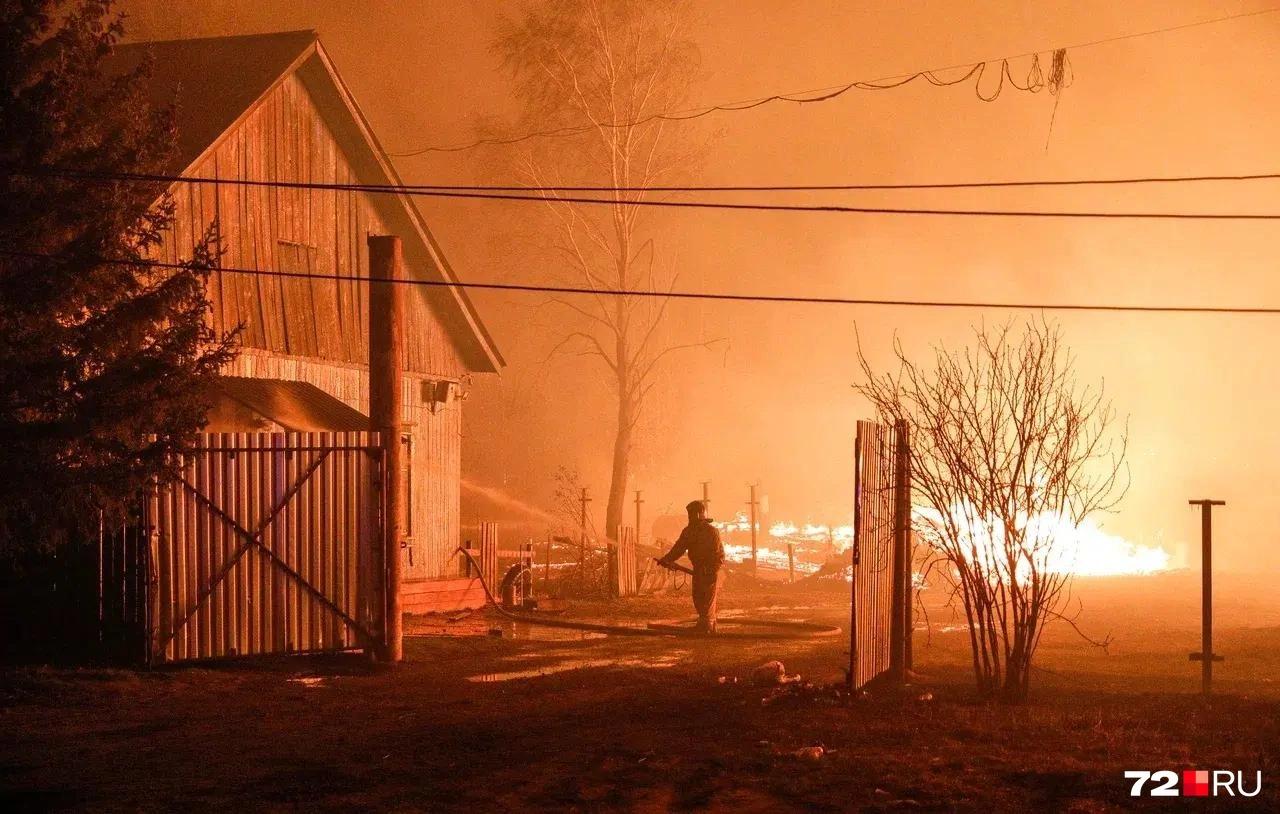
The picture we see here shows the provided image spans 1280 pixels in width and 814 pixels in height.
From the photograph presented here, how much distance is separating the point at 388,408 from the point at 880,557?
20.7 feet

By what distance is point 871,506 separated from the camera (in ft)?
39.1

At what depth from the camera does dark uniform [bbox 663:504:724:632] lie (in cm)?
1891

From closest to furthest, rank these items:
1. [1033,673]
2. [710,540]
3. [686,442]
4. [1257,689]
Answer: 1. [1257,689]
2. [1033,673]
3. [710,540]
4. [686,442]

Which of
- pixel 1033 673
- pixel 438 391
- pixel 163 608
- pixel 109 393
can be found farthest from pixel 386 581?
pixel 438 391

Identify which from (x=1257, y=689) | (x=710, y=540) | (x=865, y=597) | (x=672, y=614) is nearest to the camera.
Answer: (x=865, y=597)

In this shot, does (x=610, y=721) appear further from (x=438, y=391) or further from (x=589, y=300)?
(x=589, y=300)

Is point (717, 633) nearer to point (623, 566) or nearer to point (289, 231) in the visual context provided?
point (623, 566)

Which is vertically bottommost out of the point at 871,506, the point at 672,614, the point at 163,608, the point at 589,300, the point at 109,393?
the point at 672,614

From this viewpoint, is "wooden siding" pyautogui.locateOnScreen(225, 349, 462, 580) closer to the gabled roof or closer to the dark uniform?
the gabled roof

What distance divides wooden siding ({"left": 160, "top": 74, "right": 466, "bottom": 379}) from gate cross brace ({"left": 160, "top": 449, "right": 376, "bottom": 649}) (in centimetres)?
538

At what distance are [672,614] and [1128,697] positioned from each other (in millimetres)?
11495

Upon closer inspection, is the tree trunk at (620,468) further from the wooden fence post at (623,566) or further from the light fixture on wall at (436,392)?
the light fixture on wall at (436,392)

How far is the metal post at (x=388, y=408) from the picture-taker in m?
14.7

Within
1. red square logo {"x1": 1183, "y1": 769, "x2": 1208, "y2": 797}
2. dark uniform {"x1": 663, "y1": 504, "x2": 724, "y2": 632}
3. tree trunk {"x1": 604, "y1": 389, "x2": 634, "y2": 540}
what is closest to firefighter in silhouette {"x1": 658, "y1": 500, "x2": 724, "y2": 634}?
dark uniform {"x1": 663, "y1": 504, "x2": 724, "y2": 632}
